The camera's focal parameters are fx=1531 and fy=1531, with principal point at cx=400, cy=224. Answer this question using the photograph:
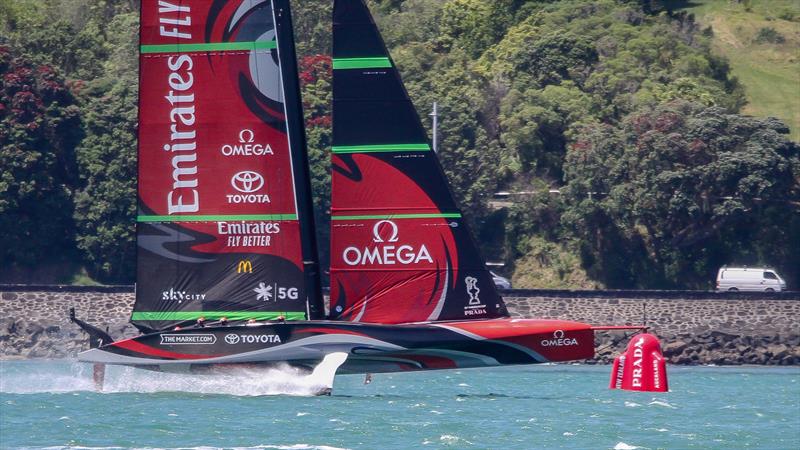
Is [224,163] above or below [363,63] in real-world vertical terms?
below

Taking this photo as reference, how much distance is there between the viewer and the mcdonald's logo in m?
24.1

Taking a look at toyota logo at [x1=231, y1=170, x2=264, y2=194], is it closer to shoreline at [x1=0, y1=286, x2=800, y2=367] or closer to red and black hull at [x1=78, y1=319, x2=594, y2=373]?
red and black hull at [x1=78, y1=319, x2=594, y2=373]

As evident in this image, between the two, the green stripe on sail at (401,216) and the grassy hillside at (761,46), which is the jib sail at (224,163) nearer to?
the green stripe on sail at (401,216)

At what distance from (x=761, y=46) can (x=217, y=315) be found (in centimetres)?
5326

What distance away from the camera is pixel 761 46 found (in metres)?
72.6

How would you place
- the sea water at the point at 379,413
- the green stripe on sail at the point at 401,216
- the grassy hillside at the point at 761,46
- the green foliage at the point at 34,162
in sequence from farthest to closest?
the grassy hillside at the point at 761,46, the green foliage at the point at 34,162, the green stripe on sail at the point at 401,216, the sea water at the point at 379,413

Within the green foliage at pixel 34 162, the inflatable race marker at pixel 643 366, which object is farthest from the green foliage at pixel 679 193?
the inflatable race marker at pixel 643 366

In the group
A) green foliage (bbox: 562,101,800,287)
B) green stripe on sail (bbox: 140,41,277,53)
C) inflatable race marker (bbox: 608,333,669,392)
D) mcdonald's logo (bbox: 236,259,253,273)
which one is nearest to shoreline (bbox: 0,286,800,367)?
green foliage (bbox: 562,101,800,287)

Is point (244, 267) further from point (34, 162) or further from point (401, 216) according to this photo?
point (34, 162)

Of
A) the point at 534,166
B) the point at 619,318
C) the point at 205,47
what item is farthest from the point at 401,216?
the point at 534,166

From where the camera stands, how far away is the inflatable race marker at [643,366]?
25.1 m

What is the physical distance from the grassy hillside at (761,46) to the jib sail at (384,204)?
41.3 m

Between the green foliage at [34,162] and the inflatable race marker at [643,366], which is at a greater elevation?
the green foliage at [34,162]

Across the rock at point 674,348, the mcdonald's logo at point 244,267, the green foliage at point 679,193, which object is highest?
the green foliage at point 679,193
